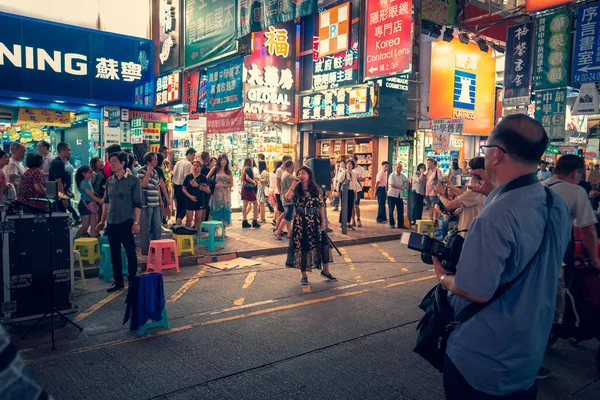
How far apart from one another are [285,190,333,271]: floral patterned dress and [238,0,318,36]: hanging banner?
326cm

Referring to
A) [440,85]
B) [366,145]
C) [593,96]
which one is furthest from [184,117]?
[593,96]

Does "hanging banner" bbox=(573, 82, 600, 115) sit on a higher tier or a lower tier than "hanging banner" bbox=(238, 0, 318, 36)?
lower

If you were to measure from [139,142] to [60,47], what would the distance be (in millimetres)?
3542

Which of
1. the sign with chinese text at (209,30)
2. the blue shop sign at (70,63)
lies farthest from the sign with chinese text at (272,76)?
the sign with chinese text at (209,30)

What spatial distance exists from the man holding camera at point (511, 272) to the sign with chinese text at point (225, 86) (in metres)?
9.85

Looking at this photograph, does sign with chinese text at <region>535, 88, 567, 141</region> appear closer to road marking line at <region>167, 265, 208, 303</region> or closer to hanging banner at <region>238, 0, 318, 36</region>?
hanging banner at <region>238, 0, 318, 36</region>

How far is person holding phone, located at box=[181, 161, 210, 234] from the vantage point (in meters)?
10.5

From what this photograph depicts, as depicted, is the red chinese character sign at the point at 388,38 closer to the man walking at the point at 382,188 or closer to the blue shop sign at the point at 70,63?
the man walking at the point at 382,188

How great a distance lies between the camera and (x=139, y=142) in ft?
49.2

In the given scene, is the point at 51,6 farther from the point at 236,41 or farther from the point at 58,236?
the point at 58,236

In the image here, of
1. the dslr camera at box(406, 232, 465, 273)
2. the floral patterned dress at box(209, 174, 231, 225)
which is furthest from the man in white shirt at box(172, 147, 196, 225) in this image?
the dslr camera at box(406, 232, 465, 273)

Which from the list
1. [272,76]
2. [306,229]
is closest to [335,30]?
[272,76]

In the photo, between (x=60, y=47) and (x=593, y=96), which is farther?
(x=60, y=47)

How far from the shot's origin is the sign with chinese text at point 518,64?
13273 mm
